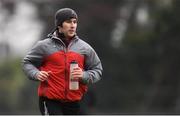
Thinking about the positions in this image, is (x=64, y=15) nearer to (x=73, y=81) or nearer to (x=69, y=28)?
(x=69, y=28)

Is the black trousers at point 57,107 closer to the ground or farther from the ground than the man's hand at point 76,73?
closer to the ground

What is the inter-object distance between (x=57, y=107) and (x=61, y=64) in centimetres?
45

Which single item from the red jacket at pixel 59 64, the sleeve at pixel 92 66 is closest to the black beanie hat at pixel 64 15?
the red jacket at pixel 59 64

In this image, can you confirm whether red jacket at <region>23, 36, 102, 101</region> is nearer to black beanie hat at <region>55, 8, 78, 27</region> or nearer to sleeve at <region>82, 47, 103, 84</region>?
sleeve at <region>82, 47, 103, 84</region>

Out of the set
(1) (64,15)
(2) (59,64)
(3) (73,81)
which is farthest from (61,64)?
(1) (64,15)

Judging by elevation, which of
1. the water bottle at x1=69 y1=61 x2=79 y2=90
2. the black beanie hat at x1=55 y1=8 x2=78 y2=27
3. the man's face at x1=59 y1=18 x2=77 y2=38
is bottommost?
the water bottle at x1=69 y1=61 x2=79 y2=90

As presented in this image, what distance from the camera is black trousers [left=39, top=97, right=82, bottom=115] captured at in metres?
9.42

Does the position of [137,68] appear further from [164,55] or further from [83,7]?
[83,7]

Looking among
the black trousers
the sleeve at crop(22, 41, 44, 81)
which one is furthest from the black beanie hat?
the black trousers

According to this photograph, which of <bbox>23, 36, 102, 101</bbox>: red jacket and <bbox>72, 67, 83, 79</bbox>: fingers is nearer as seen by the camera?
<bbox>72, 67, 83, 79</bbox>: fingers

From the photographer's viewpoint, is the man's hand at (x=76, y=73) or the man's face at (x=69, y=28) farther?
the man's face at (x=69, y=28)

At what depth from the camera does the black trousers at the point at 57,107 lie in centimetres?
942

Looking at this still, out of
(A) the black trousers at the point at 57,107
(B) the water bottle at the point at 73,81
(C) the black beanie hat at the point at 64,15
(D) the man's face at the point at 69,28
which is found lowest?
(A) the black trousers at the point at 57,107

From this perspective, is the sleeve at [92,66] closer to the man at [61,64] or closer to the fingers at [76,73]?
the man at [61,64]
